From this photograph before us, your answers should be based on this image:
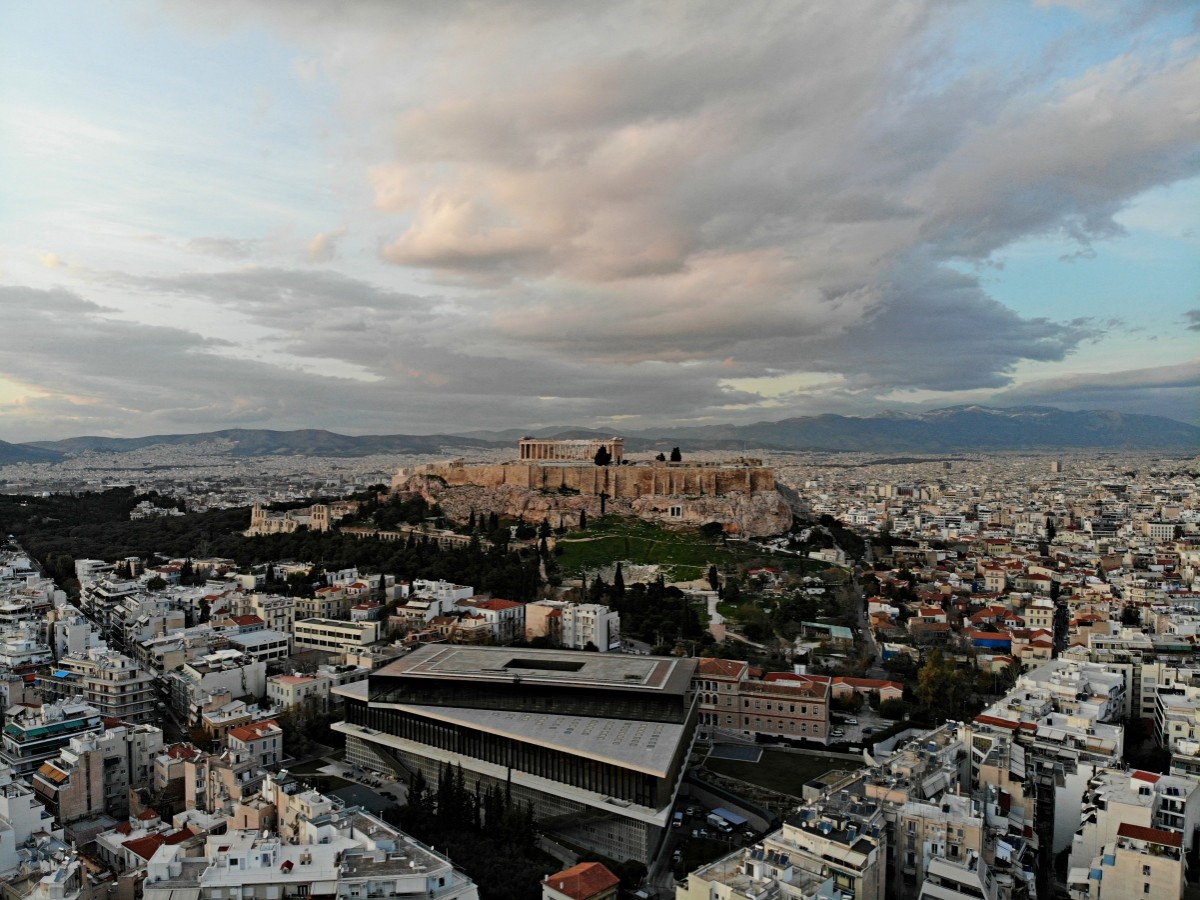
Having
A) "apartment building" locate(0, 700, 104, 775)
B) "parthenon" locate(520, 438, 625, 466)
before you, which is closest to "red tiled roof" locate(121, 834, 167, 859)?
"apartment building" locate(0, 700, 104, 775)

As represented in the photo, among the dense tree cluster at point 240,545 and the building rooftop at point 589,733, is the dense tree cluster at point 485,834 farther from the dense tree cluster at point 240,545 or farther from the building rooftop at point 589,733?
the dense tree cluster at point 240,545

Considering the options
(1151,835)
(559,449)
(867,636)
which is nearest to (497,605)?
(867,636)

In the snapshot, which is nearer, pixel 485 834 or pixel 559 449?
pixel 485 834

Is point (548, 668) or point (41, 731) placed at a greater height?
point (548, 668)

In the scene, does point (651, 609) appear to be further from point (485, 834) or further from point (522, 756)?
point (485, 834)

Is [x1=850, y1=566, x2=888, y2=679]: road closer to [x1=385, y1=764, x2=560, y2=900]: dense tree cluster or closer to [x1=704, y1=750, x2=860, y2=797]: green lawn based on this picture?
[x1=704, y1=750, x2=860, y2=797]: green lawn

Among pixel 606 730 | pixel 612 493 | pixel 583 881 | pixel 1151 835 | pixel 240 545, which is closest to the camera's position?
pixel 583 881

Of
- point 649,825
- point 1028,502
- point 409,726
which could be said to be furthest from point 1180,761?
point 1028,502

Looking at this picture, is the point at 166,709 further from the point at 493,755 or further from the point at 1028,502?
the point at 1028,502
